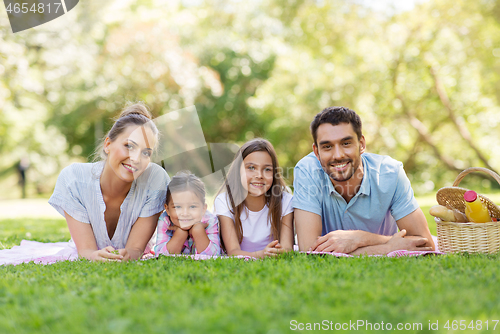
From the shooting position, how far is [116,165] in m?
3.97

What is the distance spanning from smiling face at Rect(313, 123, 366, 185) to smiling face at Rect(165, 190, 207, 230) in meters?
1.36

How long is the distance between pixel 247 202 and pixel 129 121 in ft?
4.90

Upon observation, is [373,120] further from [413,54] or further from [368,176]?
[368,176]

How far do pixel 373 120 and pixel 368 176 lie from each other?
11385 mm

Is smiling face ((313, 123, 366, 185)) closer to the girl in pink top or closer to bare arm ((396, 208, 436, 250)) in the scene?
bare arm ((396, 208, 436, 250))

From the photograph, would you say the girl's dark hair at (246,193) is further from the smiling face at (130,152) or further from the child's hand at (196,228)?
the smiling face at (130,152)

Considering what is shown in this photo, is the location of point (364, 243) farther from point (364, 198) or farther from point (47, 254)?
point (47, 254)

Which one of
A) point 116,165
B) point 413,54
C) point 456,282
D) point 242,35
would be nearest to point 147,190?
point 116,165

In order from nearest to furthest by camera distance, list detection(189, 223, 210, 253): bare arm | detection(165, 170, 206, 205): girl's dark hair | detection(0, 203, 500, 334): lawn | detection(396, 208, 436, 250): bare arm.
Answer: detection(0, 203, 500, 334): lawn → detection(396, 208, 436, 250): bare arm → detection(189, 223, 210, 253): bare arm → detection(165, 170, 206, 205): girl's dark hair

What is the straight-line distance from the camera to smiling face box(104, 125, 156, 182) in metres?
3.93

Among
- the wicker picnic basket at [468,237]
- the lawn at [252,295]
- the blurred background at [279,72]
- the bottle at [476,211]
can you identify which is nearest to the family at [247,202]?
the wicker picnic basket at [468,237]

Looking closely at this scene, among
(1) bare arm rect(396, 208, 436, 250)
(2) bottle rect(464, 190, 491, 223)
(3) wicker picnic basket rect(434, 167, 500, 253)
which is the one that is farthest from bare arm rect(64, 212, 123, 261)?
(2) bottle rect(464, 190, 491, 223)

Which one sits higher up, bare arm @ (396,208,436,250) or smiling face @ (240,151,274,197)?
smiling face @ (240,151,274,197)

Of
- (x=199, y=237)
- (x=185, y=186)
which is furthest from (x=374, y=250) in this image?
(x=185, y=186)
